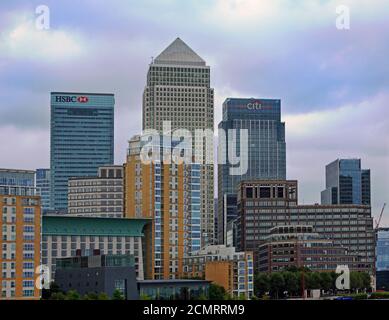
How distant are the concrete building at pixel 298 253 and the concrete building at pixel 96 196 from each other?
6.85 metres

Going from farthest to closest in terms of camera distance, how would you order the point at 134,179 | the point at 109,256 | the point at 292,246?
the point at 292,246 → the point at 134,179 → the point at 109,256

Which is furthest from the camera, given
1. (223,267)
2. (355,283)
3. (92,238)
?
(223,267)

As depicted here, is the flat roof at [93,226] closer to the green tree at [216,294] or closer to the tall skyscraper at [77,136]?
the tall skyscraper at [77,136]

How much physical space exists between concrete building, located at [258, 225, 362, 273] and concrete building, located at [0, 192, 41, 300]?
11.8 metres

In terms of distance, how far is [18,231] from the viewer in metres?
19.7

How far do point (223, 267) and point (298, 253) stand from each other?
10478 mm

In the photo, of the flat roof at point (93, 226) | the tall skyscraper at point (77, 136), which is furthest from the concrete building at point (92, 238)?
the tall skyscraper at point (77, 136)

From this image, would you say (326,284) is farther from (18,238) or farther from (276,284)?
(18,238)

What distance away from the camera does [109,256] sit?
16.9 meters

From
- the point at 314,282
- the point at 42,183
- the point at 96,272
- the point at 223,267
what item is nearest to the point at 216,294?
the point at 314,282
